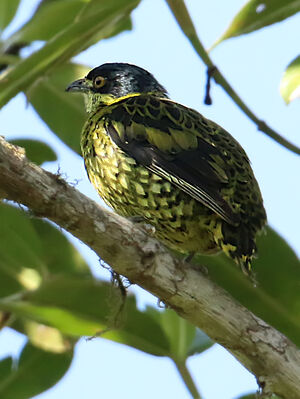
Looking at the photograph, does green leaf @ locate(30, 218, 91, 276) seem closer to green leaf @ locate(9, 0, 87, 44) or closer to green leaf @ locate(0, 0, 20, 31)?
green leaf @ locate(9, 0, 87, 44)

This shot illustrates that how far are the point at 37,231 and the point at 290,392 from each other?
4.79 feet

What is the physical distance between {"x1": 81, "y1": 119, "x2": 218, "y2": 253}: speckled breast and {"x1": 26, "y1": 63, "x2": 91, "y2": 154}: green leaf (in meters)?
0.24

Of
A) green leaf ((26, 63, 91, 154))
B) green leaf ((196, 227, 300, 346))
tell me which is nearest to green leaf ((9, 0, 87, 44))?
green leaf ((26, 63, 91, 154))

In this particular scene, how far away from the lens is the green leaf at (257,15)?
3.73m

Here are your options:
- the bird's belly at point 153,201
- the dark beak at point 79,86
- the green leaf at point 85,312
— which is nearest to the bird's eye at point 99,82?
the dark beak at point 79,86

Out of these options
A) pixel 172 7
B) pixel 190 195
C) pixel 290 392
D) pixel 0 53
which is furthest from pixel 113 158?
pixel 290 392

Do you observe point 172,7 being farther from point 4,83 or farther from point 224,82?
point 4,83

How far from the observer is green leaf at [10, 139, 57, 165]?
12.9ft

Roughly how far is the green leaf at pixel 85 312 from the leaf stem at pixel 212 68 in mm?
1016

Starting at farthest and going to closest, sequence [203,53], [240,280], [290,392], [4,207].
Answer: [240,280] < [4,207] < [203,53] < [290,392]

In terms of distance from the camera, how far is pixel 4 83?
351 centimetres

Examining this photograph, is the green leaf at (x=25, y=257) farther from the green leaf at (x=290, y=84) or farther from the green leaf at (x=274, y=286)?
the green leaf at (x=290, y=84)

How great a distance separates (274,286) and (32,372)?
49.0 inches

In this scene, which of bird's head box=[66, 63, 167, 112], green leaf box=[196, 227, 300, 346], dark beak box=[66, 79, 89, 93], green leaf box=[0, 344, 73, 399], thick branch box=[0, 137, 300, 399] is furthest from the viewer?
bird's head box=[66, 63, 167, 112]
